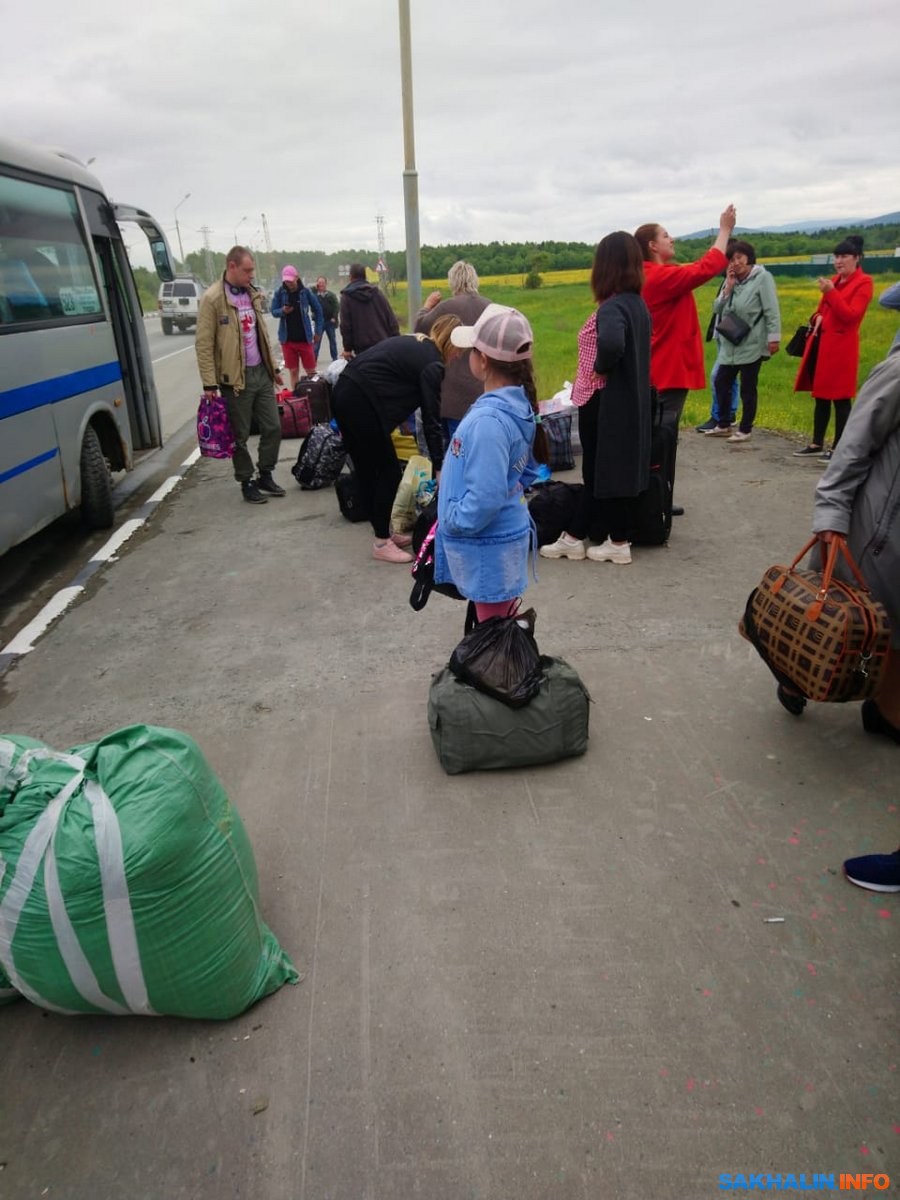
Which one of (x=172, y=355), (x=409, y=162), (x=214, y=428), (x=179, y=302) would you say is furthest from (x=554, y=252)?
(x=214, y=428)

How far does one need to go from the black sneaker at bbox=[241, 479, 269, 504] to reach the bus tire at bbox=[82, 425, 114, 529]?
1.19 metres

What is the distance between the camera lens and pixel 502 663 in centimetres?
307

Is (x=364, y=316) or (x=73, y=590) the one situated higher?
(x=364, y=316)

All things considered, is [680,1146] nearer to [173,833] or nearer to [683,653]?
[173,833]

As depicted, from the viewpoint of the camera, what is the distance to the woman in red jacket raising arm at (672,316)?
5.53 metres

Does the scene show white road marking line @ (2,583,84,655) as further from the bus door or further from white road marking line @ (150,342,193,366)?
white road marking line @ (150,342,193,366)

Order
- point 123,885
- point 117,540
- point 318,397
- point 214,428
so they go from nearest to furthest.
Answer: point 123,885 → point 117,540 → point 214,428 → point 318,397

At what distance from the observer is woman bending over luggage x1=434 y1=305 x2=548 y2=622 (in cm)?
287

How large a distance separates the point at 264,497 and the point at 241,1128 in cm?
619

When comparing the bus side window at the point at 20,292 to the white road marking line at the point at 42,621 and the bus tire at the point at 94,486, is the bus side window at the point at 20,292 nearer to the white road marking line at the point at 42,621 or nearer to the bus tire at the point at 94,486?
the bus tire at the point at 94,486

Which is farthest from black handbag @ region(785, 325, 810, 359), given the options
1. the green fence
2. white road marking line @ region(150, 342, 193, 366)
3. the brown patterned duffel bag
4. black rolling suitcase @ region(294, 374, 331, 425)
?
white road marking line @ region(150, 342, 193, 366)

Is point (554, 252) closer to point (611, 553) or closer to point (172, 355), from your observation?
point (172, 355)

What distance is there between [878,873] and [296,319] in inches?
407

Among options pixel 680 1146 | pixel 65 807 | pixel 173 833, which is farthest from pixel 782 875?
pixel 65 807
